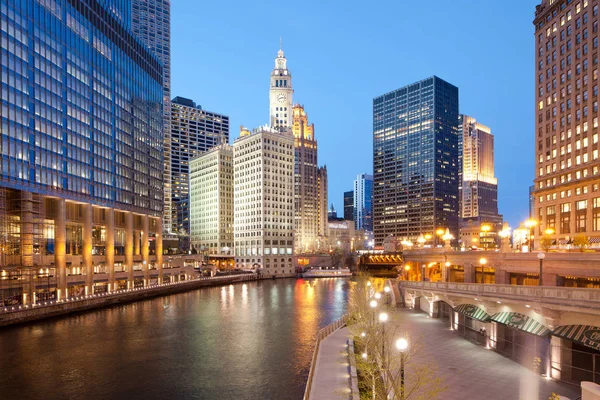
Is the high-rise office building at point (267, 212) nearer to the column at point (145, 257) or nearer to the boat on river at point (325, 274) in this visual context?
the boat on river at point (325, 274)

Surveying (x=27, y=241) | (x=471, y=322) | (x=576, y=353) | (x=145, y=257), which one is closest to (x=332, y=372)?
(x=576, y=353)

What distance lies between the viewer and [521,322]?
36.9 meters

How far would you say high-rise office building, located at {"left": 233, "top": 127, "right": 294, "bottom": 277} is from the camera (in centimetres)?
18862

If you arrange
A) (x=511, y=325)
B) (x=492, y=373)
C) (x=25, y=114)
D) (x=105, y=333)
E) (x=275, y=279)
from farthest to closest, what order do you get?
(x=275, y=279)
(x=25, y=114)
(x=105, y=333)
(x=511, y=325)
(x=492, y=373)

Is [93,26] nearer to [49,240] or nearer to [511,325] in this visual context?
[49,240]

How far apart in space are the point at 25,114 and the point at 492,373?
78.8m

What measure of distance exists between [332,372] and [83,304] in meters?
62.5

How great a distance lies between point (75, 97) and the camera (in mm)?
91438

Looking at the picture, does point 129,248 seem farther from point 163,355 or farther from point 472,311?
point 472,311

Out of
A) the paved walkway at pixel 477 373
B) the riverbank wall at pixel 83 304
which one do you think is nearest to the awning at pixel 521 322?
the paved walkway at pixel 477 373

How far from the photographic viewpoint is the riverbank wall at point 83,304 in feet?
208

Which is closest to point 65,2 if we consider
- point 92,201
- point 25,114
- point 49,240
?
point 25,114

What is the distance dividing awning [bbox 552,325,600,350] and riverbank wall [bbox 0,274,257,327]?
64972 mm

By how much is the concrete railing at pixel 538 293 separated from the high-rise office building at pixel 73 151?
64449 millimetres
